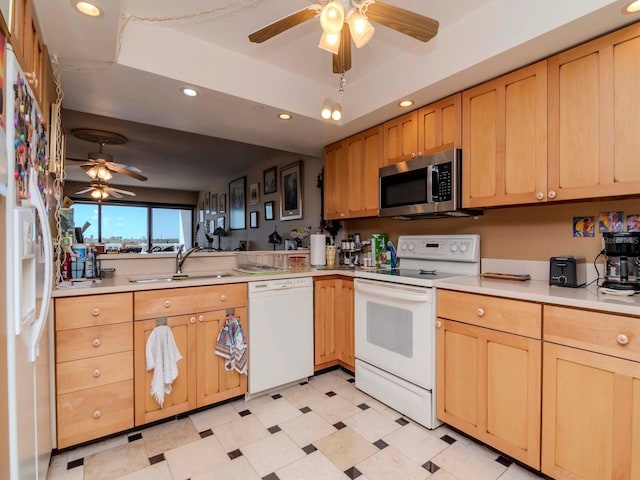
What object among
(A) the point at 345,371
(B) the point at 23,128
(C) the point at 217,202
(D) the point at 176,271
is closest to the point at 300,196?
(D) the point at 176,271

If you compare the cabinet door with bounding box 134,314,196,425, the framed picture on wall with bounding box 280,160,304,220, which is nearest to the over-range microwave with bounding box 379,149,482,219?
A: the framed picture on wall with bounding box 280,160,304,220

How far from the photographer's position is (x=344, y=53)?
1.57 meters

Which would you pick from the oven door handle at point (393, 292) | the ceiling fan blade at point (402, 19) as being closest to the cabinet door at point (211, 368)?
the oven door handle at point (393, 292)

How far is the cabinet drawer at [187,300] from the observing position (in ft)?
6.27

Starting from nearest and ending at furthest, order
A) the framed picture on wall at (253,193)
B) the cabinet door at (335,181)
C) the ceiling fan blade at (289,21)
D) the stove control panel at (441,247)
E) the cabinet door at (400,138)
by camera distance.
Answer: the ceiling fan blade at (289,21)
the stove control panel at (441,247)
the cabinet door at (400,138)
the cabinet door at (335,181)
the framed picture on wall at (253,193)

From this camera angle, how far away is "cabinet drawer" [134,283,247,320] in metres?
1.91

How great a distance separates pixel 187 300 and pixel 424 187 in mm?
1769

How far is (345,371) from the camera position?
9.23 feet

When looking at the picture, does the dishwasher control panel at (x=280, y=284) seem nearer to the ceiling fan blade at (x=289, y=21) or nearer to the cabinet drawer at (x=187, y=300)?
the cabinet drawer at (x=187, y=300)

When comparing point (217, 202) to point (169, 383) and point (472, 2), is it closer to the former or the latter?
point (169, 383)

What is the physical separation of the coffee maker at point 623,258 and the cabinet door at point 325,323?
1.77 meters

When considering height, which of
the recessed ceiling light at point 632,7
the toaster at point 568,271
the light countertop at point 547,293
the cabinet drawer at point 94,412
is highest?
the recessed ceiling light at point 632,7

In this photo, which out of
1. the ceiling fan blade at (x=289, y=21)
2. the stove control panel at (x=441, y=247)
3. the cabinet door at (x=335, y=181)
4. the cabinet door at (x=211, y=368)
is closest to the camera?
the ceiling fan blade at (x=289, y=21)

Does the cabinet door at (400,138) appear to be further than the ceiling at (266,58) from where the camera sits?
Yes
